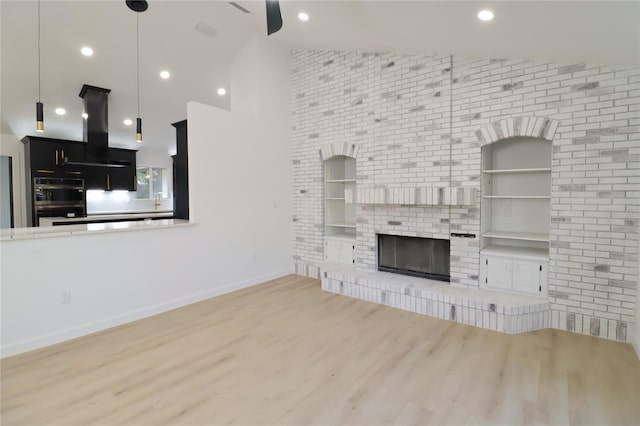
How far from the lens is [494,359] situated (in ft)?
9.37

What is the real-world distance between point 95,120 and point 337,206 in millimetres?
4750

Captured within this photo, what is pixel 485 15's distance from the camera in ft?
9.14

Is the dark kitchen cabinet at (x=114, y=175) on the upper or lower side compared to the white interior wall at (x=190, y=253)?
upper

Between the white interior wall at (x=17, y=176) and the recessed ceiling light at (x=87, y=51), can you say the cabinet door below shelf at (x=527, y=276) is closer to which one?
the recessed ceiling light at (x=87, y=51)

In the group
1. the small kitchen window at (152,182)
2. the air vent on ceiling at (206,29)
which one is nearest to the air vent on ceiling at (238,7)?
the air vent on ceiling at (206,29)

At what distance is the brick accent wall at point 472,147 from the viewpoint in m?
3.14

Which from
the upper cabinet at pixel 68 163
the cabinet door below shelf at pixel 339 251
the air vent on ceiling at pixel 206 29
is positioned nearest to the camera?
the air vent on ceiling at pixel 206 29

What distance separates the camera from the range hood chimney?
5.84m

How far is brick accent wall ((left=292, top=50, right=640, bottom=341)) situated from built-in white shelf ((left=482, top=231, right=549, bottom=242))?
196mm

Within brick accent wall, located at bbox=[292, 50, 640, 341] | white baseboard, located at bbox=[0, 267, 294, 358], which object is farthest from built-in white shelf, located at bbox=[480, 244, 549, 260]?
white baseboard, located at bbox=[0, 267, 294, 358]

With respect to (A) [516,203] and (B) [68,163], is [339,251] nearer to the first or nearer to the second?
(A) [516,203]

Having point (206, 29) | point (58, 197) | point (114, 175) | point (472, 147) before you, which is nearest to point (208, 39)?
point (206, 29)

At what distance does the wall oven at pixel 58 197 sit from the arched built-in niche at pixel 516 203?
26.5 feet

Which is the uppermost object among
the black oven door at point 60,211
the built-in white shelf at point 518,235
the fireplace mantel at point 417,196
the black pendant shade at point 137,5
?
the black pendant shade at point 137,5
